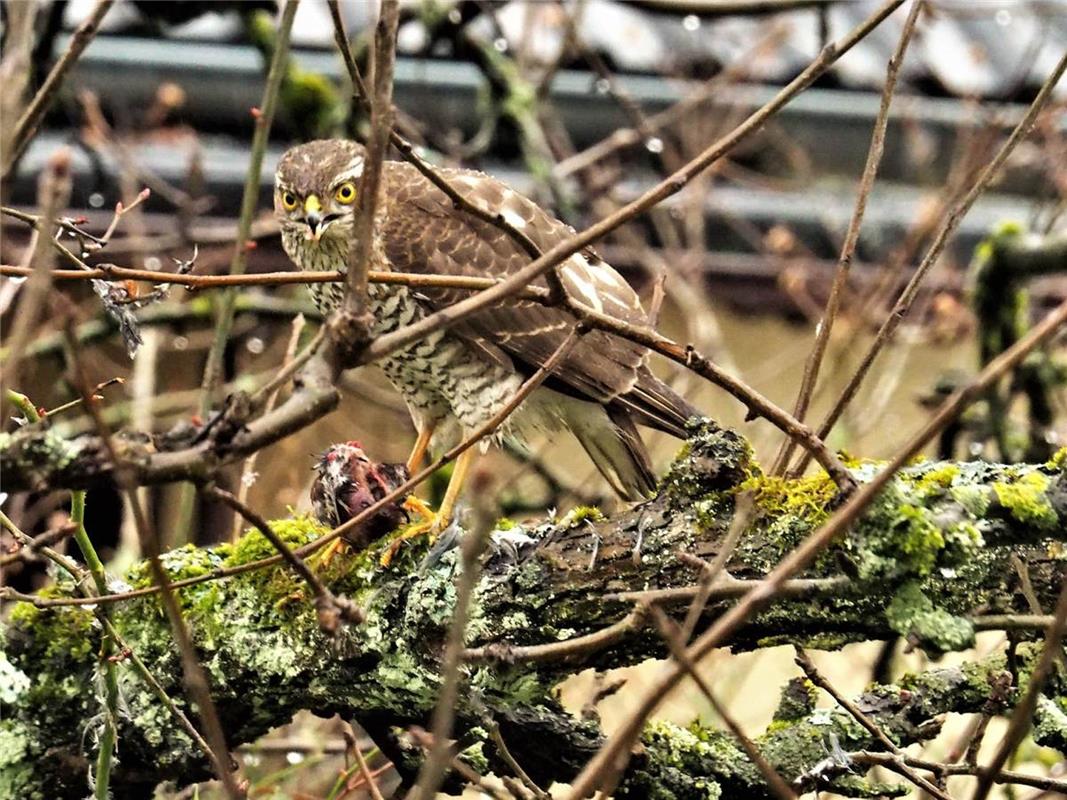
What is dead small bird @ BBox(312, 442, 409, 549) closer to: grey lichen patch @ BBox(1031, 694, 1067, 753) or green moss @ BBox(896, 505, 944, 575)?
green moss @ BBox(896, 505, 944, 575)

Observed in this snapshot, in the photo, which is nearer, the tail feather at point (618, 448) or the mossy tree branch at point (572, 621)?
the mossy tree branch at point (572, 621)

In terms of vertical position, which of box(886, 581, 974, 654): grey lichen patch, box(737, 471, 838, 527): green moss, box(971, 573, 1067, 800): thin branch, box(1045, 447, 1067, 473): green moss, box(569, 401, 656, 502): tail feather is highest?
box(569, 401, 656, 502): tail feather

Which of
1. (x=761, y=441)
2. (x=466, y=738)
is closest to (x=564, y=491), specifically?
(x=761, y=441)

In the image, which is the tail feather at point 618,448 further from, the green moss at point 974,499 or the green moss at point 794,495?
the green moss at point 974,499

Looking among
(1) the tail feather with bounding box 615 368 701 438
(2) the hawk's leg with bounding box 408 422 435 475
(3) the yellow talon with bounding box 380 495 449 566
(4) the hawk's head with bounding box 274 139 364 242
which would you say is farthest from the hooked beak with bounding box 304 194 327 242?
(1) the tail feather with bounding box 615 368 701 438

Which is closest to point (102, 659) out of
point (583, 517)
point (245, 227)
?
point (583, 517)

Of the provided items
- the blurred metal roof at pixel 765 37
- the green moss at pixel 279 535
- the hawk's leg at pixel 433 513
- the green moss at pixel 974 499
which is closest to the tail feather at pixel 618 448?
the hawk's leg at pixel 433 513

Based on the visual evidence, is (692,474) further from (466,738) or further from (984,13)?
(984,13)

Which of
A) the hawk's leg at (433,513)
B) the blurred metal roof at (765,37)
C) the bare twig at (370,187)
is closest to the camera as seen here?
the bare twig at (370,187)
